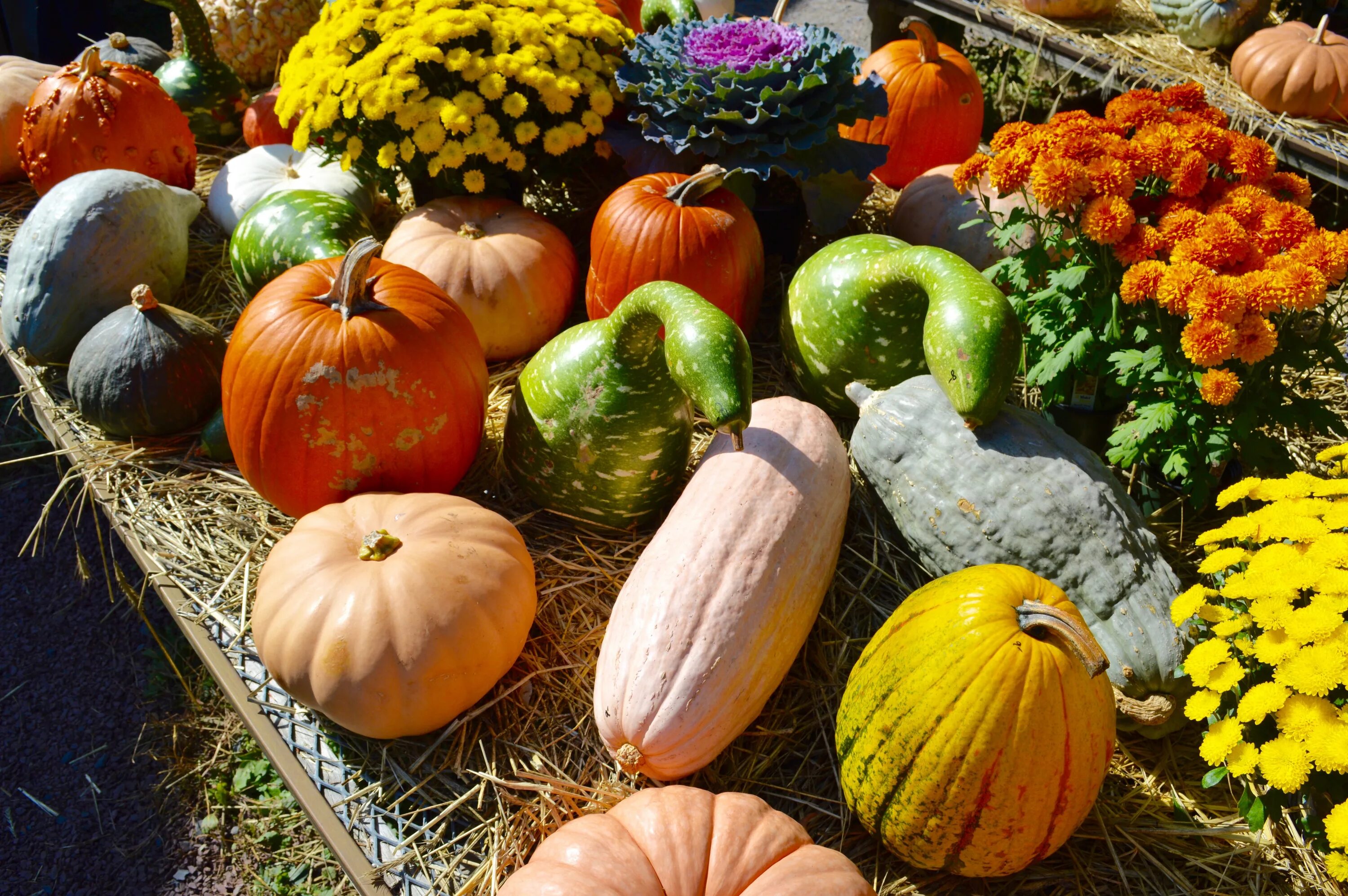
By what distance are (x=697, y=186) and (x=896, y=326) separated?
713 millimetres

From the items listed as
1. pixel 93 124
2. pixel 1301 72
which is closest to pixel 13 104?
pixel 93 124

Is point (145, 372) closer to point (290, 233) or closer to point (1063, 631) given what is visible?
point (290, 233)

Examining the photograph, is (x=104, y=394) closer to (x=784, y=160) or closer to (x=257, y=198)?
(x=257, y=198)

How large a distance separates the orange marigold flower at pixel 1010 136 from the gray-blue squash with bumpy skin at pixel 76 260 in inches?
104

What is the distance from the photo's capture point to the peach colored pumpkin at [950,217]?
2.95 m

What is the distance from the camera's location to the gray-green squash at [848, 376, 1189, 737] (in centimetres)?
189

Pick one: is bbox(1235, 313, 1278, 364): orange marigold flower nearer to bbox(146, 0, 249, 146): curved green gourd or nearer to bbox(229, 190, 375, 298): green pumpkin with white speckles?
bbox(229, 190, 375, 298): green pumpkin with white speckles

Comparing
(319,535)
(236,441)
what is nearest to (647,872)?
(319,535)

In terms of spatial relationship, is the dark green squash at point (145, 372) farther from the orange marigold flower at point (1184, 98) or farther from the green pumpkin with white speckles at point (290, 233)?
the orange marigold flower at point (1184, 98)

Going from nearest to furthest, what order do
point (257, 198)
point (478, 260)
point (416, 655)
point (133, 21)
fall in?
point (416, 655), point (478, 260), point (257, 198), point (133, 21)

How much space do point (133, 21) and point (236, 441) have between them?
556 cm

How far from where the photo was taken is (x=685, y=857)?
152 centimetres

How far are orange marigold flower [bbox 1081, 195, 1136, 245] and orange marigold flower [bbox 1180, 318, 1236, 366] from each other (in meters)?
0.28

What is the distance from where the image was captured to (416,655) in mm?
1831
